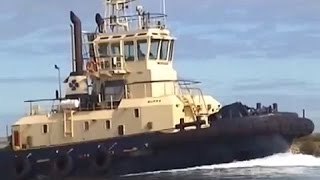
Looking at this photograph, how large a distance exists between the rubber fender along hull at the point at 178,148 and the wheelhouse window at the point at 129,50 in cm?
314

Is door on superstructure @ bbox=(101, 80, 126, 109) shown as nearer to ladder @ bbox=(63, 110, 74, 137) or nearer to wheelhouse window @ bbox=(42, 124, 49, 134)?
ladder @ bbox=(63, 110, 74, 137)

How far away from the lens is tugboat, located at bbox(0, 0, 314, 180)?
27.6 m

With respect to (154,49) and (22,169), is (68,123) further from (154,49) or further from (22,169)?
(154,49)

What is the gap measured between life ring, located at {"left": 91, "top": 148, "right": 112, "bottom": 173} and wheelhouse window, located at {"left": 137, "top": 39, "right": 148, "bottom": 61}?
3.60 meters

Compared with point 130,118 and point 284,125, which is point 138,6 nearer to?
point 130,118

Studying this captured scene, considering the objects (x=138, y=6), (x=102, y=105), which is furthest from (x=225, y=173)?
(x=138, y=6)

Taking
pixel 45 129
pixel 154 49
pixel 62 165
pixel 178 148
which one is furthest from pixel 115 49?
pixel 178 148

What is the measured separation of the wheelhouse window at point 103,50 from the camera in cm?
3014

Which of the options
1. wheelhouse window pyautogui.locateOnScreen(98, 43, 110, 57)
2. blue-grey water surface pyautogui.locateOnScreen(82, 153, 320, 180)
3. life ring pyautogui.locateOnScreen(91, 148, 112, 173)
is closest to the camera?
blue-grey water surface pyautogui.locateOnScreen(82, 153, 320, 180)

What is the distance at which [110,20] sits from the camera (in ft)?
100

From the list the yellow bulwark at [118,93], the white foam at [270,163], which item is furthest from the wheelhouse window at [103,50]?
the white foam at [270,163]

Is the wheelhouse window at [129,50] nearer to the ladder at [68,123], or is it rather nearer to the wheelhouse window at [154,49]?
the wheelhouse window at [154,49]

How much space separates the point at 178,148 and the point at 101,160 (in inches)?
97.8

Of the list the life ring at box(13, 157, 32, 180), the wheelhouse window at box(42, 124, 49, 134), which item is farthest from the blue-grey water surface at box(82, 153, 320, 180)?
the wheelhouse window at box(42, 124, 49, 134)
